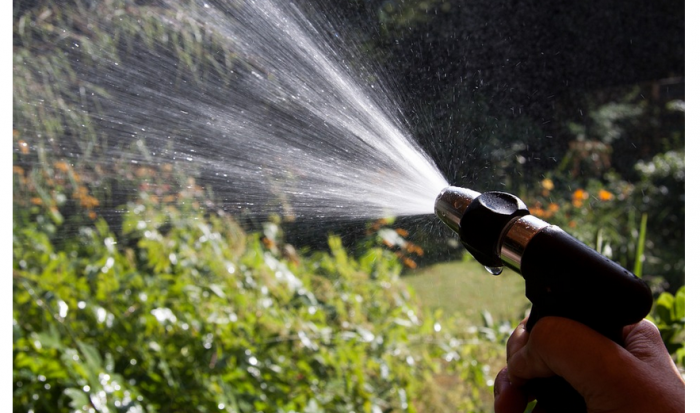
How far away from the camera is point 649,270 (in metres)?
2.87

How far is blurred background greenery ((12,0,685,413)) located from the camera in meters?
1.53

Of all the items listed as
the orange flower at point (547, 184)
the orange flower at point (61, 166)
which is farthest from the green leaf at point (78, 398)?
the orange flower at point (547, 184)

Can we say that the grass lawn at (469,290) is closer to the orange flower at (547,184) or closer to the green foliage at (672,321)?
the orange flower at (547,184)

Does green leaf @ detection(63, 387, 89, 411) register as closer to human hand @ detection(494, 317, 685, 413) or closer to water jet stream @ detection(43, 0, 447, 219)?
water jet stream @ detection(43, 0, 447, 219)

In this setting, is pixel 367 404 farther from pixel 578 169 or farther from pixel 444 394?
pixel 578 169

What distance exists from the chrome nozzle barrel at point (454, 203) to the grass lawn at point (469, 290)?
158 cm

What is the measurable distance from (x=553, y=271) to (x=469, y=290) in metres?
2.08

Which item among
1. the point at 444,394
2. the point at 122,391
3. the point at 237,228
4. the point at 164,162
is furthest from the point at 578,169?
the point at 122,391

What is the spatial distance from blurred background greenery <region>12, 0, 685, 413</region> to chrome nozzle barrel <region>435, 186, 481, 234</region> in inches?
21.3

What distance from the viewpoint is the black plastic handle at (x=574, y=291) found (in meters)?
0.68

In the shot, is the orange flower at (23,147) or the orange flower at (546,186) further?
the orange flower at (546,186)

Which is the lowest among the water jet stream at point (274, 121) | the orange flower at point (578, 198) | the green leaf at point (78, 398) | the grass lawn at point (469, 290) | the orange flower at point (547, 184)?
the green leaf at point (78, 398)

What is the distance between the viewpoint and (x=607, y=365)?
Result: 661mm

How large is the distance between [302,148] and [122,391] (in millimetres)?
744
